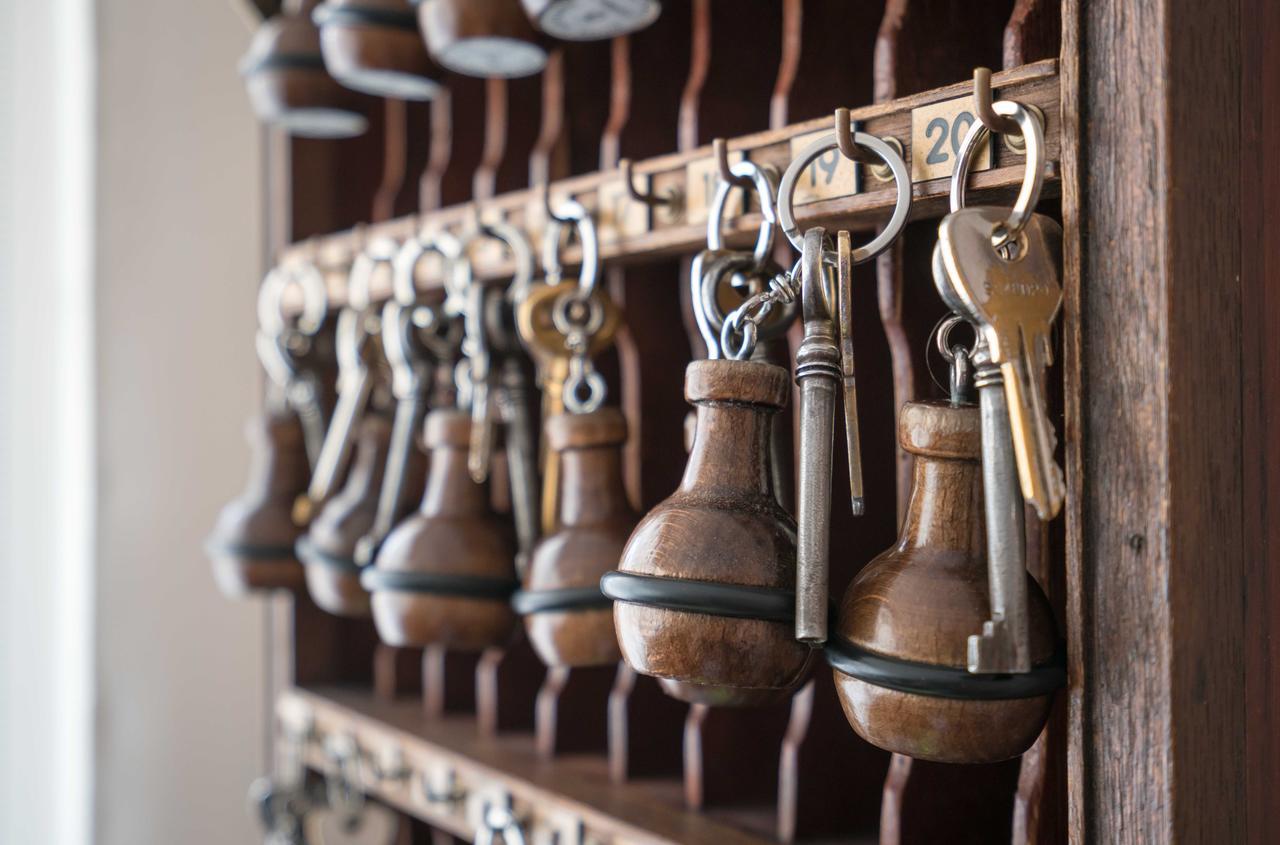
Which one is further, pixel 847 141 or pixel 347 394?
pixel 347 394

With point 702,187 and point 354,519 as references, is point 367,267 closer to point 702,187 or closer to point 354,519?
point 354,519

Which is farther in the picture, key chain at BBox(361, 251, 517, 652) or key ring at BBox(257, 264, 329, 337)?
key ring at BBox(257, 264, 329, 337)

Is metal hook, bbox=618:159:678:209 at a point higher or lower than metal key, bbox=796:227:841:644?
higher

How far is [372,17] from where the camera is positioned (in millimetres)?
788

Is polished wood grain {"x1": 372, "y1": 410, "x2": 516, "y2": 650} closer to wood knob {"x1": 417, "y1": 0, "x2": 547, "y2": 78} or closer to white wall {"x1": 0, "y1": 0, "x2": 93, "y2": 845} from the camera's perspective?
wood knob {"x1": 417, "y1": 0, "x2": 547, "y2": 78}

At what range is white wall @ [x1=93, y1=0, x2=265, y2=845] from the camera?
1.10m

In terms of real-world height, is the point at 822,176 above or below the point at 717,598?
above

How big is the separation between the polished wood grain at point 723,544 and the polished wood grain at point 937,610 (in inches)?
1.3

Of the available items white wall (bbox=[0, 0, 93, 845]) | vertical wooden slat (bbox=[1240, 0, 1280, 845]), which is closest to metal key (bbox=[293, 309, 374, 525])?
white wall (bbox=[0, 0, 93, 845])

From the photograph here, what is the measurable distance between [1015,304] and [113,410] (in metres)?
0.90

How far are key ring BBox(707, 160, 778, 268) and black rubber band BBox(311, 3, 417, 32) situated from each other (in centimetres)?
32

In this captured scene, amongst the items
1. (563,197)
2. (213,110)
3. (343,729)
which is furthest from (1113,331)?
(213,110)

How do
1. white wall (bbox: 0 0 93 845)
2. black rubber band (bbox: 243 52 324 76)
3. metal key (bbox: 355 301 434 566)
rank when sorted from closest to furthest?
metal key (bbox: 355 301 434 566) < black rubber band (bbox: 243 52 324 76) < white wall (bbox: 0 0 93 845)

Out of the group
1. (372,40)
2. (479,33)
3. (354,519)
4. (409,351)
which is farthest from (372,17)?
(354,519)
